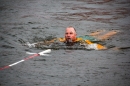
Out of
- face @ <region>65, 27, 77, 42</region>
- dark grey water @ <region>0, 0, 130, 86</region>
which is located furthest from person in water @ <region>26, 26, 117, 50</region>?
dark grey water @ <region>0, 0, 130, 86</region>

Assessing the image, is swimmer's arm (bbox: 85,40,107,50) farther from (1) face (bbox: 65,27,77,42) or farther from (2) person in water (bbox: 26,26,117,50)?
(1) face (bbox: 65,27,77,42)

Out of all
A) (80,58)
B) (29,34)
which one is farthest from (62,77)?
(29,34)

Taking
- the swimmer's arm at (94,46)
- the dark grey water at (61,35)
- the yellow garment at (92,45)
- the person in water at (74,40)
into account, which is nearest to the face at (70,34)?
the person in water at (74,40)

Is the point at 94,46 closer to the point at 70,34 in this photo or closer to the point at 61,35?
the point at 70,34

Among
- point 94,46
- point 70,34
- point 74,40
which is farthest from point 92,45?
point 70,34

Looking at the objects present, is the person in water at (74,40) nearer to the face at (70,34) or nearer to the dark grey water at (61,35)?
the face at (70,34)

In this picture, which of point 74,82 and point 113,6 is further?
point 113,6

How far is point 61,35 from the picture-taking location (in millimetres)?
18000

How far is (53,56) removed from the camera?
47.1 ft

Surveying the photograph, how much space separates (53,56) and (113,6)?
1288 centimetres

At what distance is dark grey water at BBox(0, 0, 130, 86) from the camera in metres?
11.7

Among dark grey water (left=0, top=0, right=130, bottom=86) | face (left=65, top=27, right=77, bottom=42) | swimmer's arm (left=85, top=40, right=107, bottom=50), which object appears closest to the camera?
dark grey water (left=0, top=0, right=130, bottom=86)

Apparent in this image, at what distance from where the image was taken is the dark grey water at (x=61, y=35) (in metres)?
11.7

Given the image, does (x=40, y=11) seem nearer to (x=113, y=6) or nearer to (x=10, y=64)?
(x=113, y=6)
